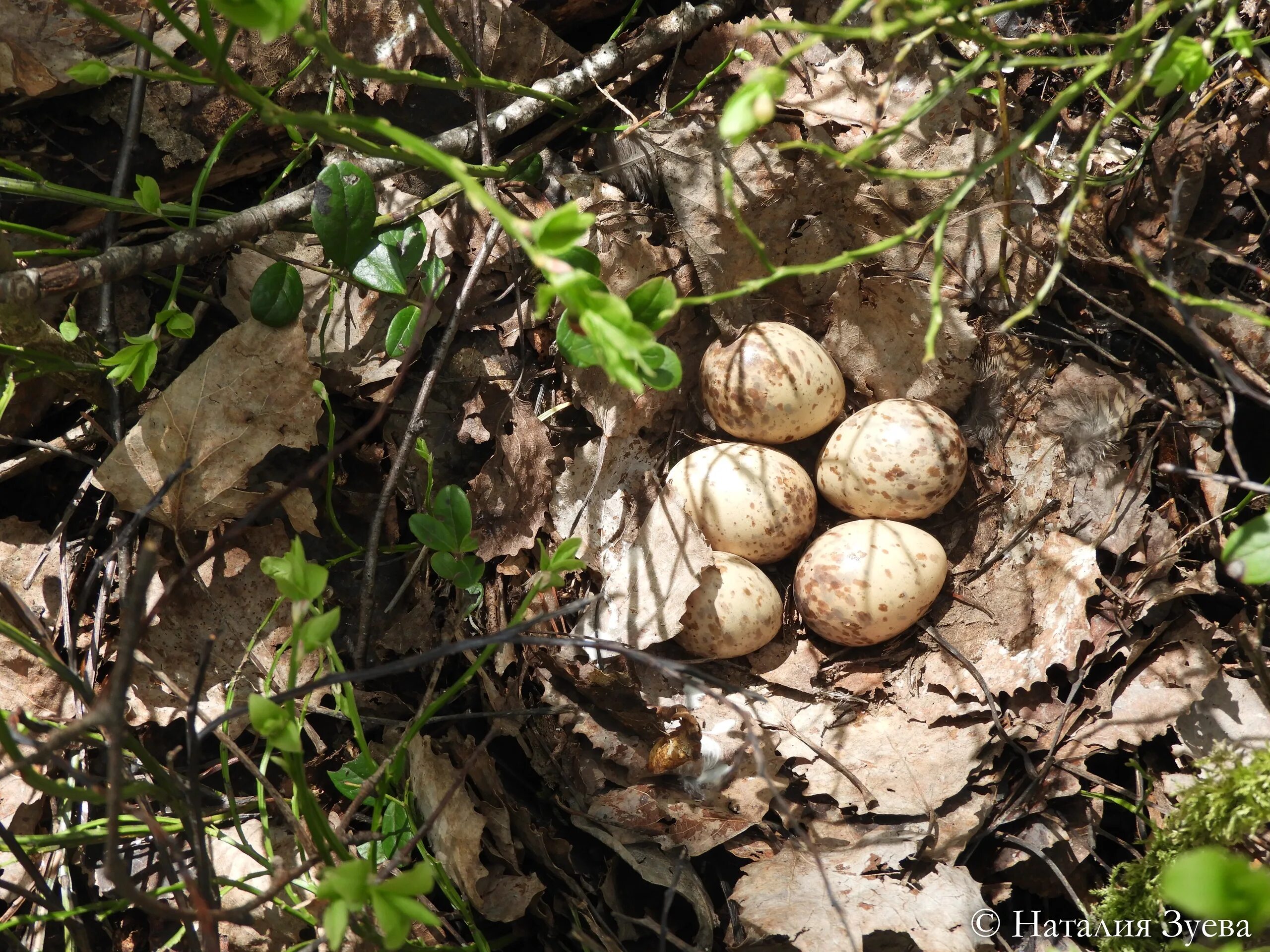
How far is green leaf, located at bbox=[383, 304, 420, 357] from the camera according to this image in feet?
6.70

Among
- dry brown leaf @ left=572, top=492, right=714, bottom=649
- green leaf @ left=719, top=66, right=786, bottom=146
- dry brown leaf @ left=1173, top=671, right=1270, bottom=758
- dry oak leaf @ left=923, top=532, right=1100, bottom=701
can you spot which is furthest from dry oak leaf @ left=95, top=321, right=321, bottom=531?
dry brown leaf @ left=1173, top=671, right=1270, bottom=758

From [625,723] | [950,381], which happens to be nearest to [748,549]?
[625,723]

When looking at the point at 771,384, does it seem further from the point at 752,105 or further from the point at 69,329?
the point at 69,329

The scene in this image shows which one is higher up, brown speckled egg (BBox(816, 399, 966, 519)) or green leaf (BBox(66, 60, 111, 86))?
green leaf (BBox(66, 60, 111, 86))

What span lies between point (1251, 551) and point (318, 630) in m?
1.45

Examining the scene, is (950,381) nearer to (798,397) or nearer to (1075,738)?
(798,397)

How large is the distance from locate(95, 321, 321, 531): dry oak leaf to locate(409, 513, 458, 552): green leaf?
40 cm

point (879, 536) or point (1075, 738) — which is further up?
point (879, 536)

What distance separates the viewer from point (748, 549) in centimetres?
241

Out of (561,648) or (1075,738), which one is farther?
(561,648)

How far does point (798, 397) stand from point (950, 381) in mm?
493

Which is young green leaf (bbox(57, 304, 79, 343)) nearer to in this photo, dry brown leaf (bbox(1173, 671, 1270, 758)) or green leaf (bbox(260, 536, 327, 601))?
green leaf (bbox(260, 536, 327, 601))

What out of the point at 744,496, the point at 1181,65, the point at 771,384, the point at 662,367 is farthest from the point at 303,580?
the point at 1181,65

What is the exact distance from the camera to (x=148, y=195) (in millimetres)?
1799
